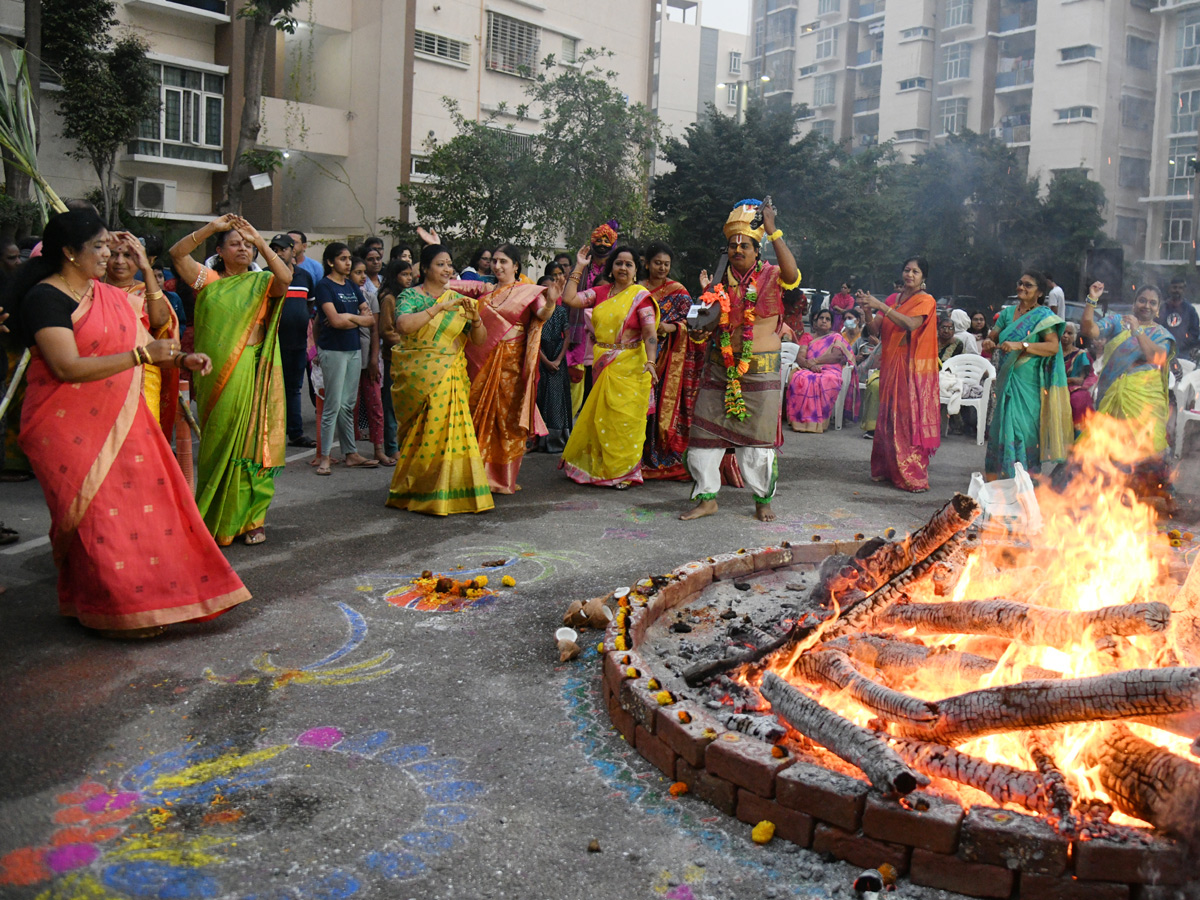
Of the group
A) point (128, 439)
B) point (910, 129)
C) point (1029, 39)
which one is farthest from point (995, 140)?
point (128, 439)

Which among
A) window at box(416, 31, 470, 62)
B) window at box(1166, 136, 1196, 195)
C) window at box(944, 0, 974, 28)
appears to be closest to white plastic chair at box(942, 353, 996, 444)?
window at box(1166, 136, 1196, 195)

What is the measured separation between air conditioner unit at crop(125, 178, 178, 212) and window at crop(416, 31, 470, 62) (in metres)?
7.00

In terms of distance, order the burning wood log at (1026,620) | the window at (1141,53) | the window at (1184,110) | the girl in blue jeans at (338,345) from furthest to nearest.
Answer: the window at (1141,53) → the window at (1184,110) → the girl in blue jeans at (338,345) → the burning wood log at (1026,620)

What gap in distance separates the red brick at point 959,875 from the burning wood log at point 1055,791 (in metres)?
0.19

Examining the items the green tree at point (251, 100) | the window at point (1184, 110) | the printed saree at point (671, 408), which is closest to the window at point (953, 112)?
the green tree at point (251, 100)

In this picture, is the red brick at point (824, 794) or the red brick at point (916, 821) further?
the red brick at point (824, 794)

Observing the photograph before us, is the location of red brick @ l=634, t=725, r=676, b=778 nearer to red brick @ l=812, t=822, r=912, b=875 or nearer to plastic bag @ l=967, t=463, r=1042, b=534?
red brick @ l=812, t=822, r=912, b=875

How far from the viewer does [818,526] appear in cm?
728

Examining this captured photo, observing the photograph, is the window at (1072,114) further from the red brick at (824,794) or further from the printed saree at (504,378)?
the red brick at (824,794)

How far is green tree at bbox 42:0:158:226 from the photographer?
18.4 metres

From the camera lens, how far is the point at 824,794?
9.39ft

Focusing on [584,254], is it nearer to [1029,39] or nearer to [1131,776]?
[1131,776]

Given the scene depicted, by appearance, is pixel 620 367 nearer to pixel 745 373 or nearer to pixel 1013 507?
pixel 745 373

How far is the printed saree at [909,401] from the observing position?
9.12 metres
